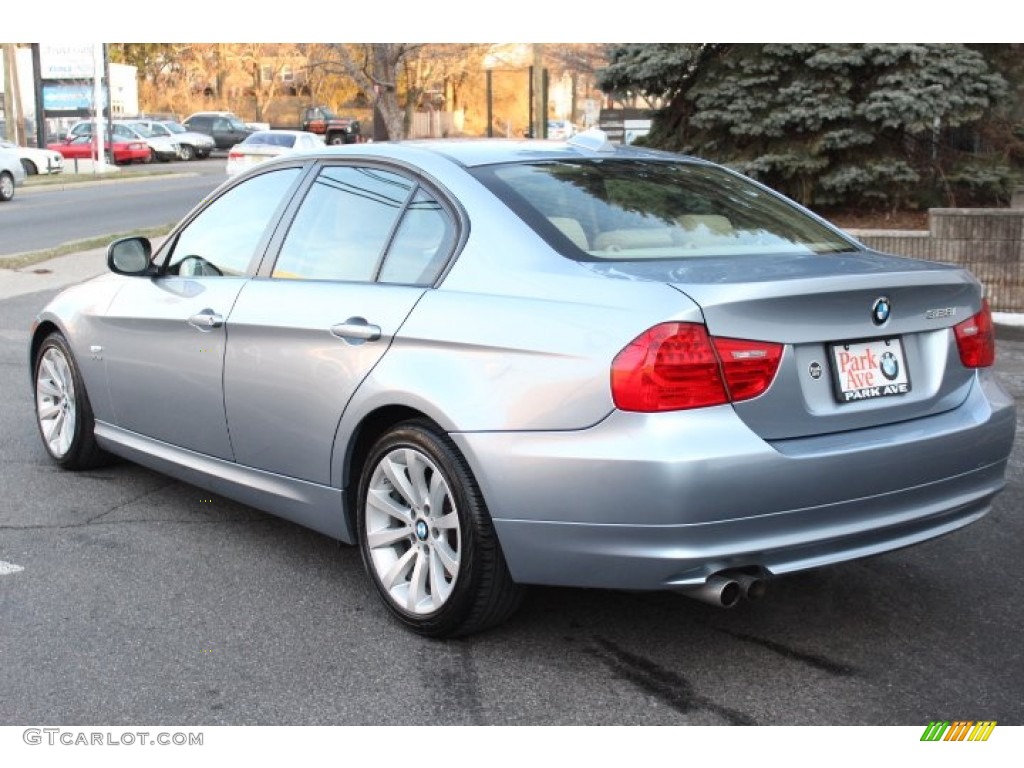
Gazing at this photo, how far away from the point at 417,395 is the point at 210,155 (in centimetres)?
5140

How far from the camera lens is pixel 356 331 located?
13.6 ft

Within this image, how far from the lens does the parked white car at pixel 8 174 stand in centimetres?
2666

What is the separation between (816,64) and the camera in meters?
11.9

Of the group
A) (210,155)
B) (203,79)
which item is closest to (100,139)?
(210,155)

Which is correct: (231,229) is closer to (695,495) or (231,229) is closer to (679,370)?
(679,370)

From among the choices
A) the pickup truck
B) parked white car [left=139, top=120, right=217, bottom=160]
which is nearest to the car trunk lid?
parked white car [left=139, top=120, right=217, bottom=160]

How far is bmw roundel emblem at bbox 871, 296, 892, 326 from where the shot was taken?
145 inches

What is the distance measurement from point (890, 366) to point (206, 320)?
2613mm

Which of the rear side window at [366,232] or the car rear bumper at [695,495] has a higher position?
the rear side window at [366,232]

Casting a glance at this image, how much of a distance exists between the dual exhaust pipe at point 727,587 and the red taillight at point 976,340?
1.13 meters

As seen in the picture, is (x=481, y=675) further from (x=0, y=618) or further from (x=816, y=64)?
(x=816, y=64)

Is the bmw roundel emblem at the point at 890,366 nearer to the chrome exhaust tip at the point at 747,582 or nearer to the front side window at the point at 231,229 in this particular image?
the chrome exhaust tip at the point at 747,582

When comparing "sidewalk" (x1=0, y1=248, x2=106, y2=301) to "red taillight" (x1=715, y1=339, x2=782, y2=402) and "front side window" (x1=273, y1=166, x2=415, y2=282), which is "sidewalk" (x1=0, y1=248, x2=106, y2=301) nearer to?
"front side window" (x1=273, y1=166, x2=415, y2=282)

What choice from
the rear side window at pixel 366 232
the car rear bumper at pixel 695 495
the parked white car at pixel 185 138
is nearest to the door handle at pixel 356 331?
the rear side window at pixel 366 232
